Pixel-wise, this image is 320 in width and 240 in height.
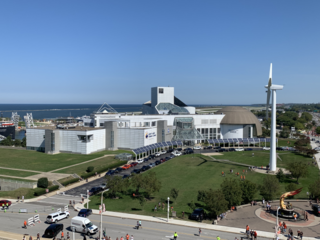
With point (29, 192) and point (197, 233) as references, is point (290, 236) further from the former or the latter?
point (29, 192)

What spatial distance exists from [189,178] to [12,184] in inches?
1470

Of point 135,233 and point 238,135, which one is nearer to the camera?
point 135,233

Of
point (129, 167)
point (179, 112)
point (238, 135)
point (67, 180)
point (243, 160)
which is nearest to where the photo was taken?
point (67, 180)

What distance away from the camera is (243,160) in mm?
83375

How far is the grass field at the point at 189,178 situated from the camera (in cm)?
4800

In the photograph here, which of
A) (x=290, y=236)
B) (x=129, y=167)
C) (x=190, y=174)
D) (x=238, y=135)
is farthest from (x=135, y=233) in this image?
(x=238, y=135)

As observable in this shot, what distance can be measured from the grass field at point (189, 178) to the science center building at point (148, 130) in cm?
1563

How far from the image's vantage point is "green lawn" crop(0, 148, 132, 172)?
74188mm

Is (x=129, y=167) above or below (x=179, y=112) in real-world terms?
below

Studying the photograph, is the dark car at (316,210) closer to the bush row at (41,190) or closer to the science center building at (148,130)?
the bush row at (41,190)

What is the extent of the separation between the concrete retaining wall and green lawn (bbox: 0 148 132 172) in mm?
10382

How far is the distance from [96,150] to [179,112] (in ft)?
149

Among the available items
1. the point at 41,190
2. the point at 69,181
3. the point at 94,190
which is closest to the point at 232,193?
the point at 94,190

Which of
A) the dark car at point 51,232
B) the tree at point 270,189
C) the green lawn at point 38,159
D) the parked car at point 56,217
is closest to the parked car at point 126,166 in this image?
the green lawn at point 38,159
